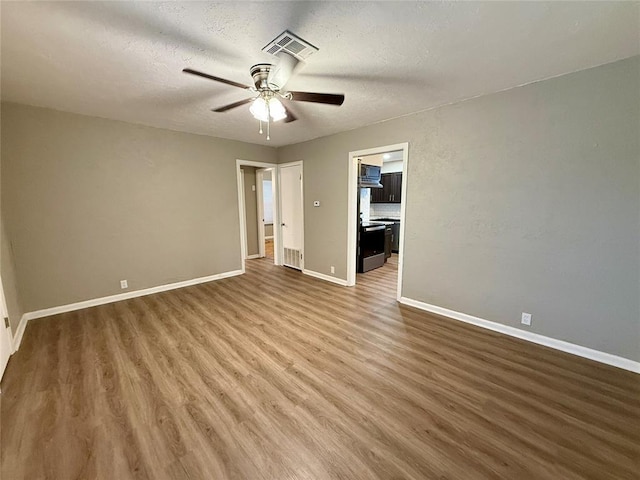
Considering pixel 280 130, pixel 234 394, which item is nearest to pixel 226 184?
pixel 280 130

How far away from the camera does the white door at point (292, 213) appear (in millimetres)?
5047

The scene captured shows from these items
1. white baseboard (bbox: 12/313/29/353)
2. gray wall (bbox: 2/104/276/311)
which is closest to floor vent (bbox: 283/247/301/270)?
gray wall (bbox: 2/104/276/311)

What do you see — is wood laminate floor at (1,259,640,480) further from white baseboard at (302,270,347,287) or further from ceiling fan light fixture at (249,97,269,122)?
ceiling fan light fixture at (249,97,269,122)

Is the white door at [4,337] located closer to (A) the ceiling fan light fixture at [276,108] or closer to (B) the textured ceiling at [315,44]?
(B) the textured ceiling at [315,44]

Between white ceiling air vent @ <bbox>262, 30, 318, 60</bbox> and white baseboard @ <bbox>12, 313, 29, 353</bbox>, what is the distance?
11.7 feet

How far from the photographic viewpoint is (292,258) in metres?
5.52

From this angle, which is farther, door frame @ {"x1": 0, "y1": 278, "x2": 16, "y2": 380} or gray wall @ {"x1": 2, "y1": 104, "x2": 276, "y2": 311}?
gray wall @ {"x1": 2, "y1": 104, "x2": 276, "y2": 311}

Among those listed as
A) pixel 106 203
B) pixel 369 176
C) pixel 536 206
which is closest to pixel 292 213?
pixel 369 176

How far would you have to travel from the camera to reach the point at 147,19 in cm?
153

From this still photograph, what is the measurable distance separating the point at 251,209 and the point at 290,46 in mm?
4736

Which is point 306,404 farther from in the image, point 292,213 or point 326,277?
point 292,213

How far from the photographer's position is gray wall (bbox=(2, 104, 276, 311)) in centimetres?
295

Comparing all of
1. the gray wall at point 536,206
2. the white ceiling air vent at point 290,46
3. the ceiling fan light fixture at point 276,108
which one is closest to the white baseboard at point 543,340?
the gray wall at point 536,206

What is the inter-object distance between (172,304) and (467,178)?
4.11 meters
